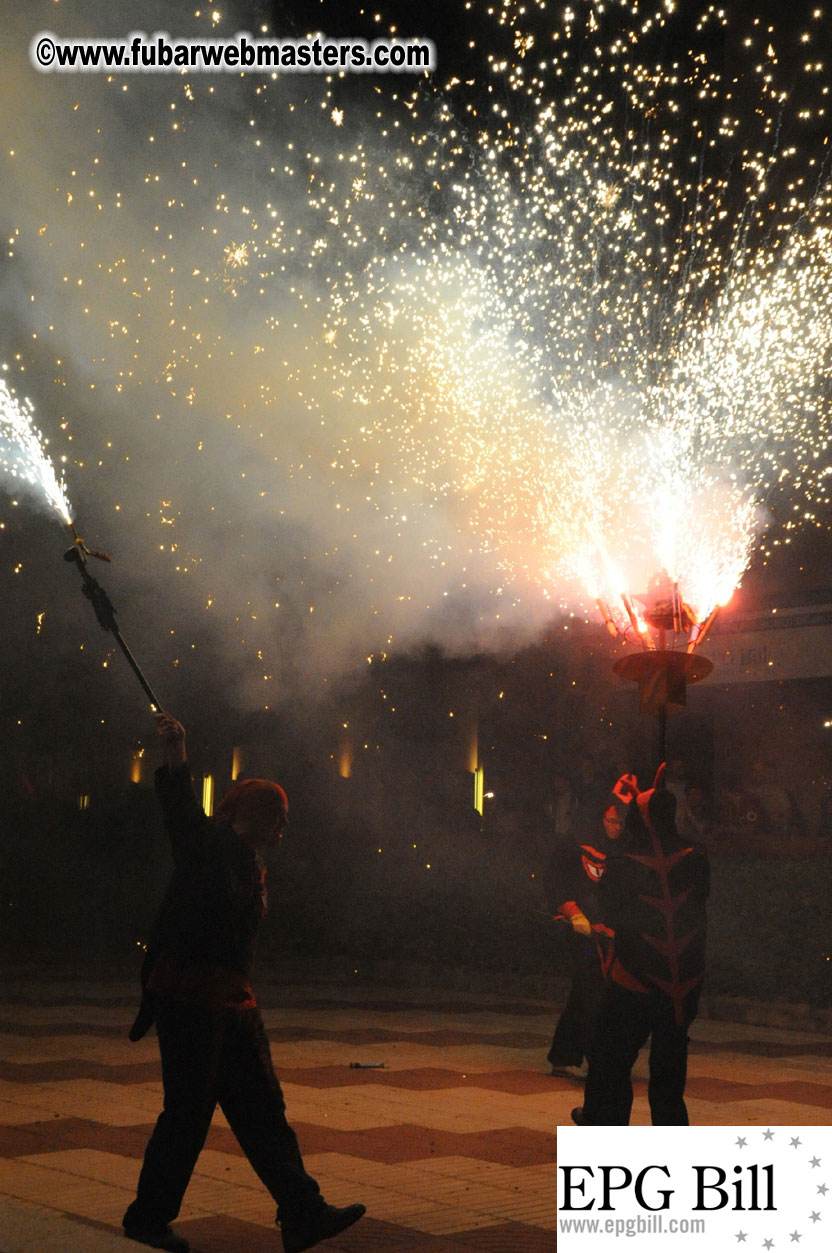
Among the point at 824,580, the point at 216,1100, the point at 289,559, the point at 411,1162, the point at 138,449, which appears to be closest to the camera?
the point at 216,1100

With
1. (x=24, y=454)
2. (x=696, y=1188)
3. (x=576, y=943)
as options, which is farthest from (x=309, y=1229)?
(x=576, y=943)

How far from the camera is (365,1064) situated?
8.19m

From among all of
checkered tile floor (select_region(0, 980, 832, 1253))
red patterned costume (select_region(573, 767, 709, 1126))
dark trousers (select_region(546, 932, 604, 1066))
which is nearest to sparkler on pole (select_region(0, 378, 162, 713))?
checkered tile floor (select_region(0, 980, 832, 1253))

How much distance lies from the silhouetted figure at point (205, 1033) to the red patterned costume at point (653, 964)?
1333 millimetres

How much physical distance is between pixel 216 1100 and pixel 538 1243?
1.19m

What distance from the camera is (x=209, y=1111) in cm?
412

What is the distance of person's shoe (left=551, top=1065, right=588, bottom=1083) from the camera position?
7.89 m

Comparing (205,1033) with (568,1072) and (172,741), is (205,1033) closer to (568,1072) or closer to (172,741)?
(172,741)

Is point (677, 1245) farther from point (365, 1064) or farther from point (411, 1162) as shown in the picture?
point (365, 1064)

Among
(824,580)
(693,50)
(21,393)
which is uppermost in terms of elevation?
(693,50)

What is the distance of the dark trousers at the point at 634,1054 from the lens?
4949mm

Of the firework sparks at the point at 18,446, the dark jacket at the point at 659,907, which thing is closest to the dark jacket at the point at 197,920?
the dark jacket at the point at 659,907

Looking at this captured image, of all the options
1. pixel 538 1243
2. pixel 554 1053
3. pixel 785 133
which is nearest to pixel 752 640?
pixel 785 133

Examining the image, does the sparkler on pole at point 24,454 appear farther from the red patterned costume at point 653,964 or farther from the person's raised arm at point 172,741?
the red patterned costume at point 653,964
